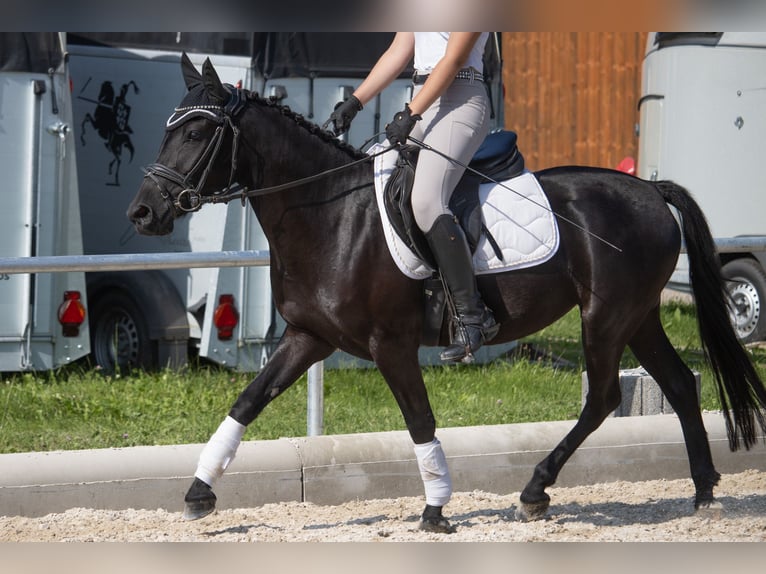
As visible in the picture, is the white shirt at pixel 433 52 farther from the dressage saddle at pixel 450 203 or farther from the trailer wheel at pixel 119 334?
the trailer wheel at pixel 119 334

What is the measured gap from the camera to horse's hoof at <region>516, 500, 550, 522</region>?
4.76m

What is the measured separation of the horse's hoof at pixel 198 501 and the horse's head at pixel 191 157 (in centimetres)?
114

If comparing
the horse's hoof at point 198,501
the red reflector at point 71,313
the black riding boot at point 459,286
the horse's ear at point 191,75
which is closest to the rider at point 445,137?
the black riding boot at point 459,286

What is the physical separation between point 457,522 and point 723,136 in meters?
7.67

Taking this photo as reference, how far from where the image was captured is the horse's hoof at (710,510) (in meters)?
4.87

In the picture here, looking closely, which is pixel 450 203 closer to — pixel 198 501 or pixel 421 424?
pixel 421 424

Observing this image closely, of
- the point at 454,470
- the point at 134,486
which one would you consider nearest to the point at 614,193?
the point at 454,470

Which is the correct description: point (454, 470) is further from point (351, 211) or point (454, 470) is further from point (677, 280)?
point (677, 280)

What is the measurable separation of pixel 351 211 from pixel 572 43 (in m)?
12.6

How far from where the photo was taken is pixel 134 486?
483 cm

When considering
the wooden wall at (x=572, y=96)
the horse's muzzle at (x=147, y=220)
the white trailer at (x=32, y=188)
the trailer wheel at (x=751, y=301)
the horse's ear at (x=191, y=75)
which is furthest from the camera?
the wooden wall at (x=572, y=96)

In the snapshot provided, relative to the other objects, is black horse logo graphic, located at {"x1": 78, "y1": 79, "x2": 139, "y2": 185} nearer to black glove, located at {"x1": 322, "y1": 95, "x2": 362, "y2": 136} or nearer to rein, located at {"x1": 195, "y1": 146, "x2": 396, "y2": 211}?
rein, located at {"x1": 195, "y1": 146, "x2": 396, "y2": 211}

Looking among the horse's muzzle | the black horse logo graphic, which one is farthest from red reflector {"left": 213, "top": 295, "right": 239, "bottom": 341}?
the horse's muzzle

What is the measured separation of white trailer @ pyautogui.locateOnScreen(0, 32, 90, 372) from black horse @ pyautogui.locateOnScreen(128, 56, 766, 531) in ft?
12.0
